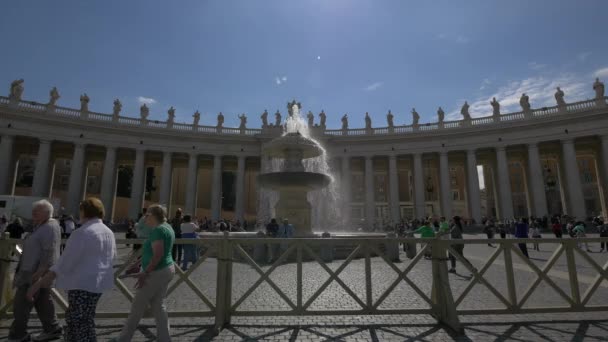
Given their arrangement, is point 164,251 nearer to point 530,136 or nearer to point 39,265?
point 39,265

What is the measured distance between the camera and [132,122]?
39562 millimetres

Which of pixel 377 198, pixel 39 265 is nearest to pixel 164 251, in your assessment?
pixel 39 265

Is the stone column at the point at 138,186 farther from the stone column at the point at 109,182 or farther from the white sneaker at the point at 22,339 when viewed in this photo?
the white sneaker at the point at 22,339

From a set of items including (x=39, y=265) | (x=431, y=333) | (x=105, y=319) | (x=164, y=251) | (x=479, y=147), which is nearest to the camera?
(x=164, y=251)

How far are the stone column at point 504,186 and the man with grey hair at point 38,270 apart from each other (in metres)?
41.2

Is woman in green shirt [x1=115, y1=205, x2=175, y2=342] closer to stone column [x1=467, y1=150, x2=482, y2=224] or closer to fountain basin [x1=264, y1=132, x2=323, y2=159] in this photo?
fountain basin [x1=264, y1=132, x2=323, y2=159]

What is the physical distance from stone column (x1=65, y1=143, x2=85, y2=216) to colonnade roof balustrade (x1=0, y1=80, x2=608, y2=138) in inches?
152

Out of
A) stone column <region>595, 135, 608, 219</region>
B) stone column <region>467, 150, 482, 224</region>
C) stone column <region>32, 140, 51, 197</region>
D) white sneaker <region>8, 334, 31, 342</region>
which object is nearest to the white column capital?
stone column <region>595, 135, 608, 219</region>

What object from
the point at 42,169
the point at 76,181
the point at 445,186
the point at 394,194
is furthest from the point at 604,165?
the point at 42,169

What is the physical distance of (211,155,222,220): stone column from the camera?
133 feet

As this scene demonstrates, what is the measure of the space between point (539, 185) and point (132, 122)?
47870 mm

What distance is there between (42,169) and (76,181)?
337 centimetres

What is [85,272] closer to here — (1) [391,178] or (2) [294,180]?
(2) [294,180]

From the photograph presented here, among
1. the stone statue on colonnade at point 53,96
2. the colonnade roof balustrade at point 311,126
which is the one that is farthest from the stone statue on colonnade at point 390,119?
the stone statue on colonnade at point 53,96
